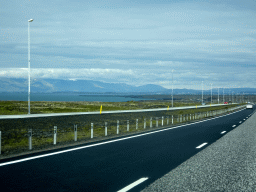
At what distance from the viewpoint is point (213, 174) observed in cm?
731

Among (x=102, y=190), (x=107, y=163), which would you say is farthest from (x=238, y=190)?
(x=107, y=163)

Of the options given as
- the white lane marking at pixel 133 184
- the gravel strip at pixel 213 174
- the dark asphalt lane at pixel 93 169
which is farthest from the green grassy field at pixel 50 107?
the white lane marking at pixel 133 184

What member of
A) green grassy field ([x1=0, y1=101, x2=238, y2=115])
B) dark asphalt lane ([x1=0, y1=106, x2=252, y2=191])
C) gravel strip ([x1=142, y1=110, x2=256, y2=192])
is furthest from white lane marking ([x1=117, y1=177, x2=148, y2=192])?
green grassy field ([x1=0, y1=101, x2=238, y2=115])

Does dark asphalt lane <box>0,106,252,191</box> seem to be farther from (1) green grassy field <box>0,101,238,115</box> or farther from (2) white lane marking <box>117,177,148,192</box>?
(1) green grassy field <box>0,101,238,115</box>

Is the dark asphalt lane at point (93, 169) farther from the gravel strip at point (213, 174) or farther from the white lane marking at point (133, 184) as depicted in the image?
the gravel strip at point (213, 174)

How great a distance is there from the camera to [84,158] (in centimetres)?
941

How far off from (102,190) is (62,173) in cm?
182

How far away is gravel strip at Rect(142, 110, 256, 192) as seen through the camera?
617 cm

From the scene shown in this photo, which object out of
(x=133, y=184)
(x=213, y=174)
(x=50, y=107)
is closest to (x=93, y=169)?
(x=133, y=184)

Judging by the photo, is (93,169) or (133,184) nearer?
(133,184)

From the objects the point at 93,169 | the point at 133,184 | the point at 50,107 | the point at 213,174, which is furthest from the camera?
the point at 50,107

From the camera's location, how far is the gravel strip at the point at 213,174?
6168mm

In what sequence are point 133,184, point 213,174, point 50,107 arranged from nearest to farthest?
point 133,184, point 213,174, point 50,107

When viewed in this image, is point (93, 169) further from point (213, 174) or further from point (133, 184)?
point (213, 174)
